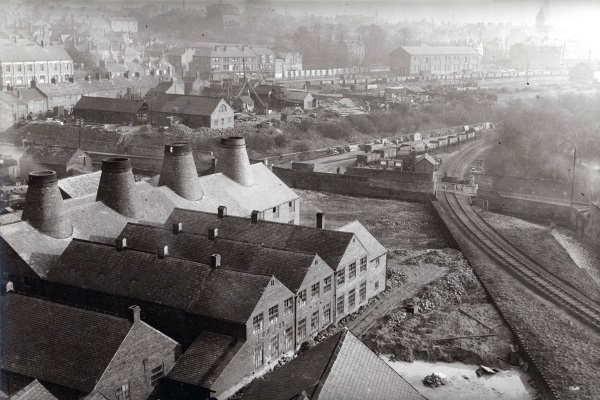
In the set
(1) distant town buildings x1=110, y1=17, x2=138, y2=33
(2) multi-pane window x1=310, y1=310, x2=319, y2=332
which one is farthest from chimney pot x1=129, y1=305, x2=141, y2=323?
(1) distant town buildings x1=110, y1=17, x2=138, y2=33

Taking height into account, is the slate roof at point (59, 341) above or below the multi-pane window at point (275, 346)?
above

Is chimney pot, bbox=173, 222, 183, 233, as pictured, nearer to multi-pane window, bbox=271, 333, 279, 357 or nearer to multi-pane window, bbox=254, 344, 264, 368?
multi-pane window, bbox=271, 333, 279, 357

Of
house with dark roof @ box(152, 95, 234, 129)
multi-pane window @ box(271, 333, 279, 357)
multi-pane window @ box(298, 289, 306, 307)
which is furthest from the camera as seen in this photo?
house with dark roof @ box(152, 95, 234, 129)

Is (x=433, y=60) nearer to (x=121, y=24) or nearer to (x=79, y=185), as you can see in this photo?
(x=121, y=24)

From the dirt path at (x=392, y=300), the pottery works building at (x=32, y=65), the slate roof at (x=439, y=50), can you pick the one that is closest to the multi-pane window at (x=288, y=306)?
the dirt path at (x=392, y=300)

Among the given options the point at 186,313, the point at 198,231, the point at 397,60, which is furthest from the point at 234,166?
the point at 397,60

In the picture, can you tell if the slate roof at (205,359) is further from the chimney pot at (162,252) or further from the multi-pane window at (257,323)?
the chimney pot at (162,252)
